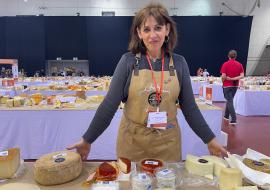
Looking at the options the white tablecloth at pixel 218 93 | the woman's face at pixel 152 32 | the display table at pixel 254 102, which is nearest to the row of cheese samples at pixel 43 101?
the woman's face at pixel 152 32

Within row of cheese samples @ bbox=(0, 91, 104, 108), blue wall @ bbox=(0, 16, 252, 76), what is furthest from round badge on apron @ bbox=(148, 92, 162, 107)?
blue wall @ bbox=(0, 16, 252, 76)

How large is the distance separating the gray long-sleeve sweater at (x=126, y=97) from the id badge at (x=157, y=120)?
164mm

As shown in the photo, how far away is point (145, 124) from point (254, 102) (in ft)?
19.0

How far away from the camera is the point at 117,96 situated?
1395 millimetres

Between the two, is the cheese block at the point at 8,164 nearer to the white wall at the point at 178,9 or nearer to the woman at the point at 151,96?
the woman at the point at 151,96

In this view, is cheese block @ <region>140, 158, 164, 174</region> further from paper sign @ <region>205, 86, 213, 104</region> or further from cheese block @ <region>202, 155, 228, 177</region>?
paper sign @ <region>205, 86, 213, 104</region>

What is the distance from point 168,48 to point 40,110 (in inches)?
88.5

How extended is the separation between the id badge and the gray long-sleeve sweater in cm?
16

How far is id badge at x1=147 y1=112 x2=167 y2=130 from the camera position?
1378 mm

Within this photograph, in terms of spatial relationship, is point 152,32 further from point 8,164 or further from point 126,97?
point 8,164

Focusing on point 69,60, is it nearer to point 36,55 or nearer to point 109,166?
point 36,55

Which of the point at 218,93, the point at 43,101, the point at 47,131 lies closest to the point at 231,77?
the point at 218,93

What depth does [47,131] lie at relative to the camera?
3.28m

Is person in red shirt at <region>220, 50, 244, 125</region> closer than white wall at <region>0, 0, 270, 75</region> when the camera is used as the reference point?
Yes
